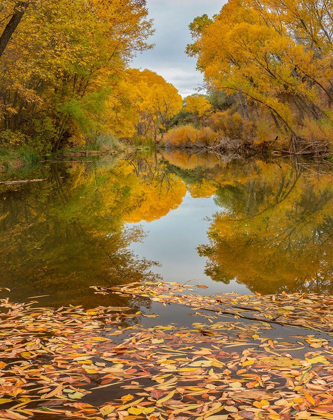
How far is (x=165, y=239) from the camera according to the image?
7.52 meters

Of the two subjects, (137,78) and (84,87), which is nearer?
(84,87)

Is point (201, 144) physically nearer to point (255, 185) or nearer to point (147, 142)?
point (147, 142)

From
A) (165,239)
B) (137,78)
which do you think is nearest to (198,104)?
(137,78)

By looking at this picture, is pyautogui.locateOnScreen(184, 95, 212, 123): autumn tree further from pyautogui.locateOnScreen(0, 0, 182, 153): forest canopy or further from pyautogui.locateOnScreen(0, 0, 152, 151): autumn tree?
pyautogui.locateOnScreen(0, 0, 152, 151): autumn tree

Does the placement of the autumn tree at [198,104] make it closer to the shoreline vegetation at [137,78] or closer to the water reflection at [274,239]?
the shoreline vegetation at [137,78]

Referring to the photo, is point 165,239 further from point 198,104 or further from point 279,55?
point 198,104

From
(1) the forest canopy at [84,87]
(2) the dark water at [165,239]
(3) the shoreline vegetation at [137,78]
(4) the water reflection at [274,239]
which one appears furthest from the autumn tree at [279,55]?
(4) the water reflection at [274,239]

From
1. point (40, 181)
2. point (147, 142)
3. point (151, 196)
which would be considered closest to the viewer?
point (151, 196)

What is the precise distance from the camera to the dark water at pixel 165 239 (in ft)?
16.8

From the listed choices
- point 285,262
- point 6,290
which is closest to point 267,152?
point 285,262

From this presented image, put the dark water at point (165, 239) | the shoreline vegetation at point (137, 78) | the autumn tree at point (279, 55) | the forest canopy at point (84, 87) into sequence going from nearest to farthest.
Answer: the dark water at point (165, 239), the shoreline vegetation at point (137, 78), the autumn tree at point (279, 55), the forest canopy at point (84, 87)

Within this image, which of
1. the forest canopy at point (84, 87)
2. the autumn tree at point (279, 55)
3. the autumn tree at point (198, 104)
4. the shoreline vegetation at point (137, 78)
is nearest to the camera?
the shoreline vegetation at point (137, 78)

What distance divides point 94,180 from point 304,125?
1440 centimetres

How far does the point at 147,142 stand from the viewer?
5731 centimetres
